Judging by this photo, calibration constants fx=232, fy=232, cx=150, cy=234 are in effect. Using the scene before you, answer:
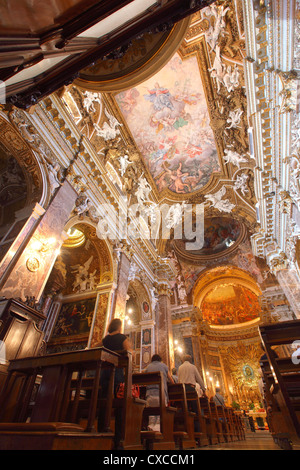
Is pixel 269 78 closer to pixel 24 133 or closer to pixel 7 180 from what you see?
pixel 24 133

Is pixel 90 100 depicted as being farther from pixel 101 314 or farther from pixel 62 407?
pixel 62 407

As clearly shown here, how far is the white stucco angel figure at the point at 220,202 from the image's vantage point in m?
13.1

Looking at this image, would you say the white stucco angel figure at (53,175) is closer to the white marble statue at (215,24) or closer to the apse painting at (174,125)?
the apse painting at (174,125)

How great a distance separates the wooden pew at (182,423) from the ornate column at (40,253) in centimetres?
325

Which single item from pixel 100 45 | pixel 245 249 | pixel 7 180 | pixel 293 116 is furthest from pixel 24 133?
pixel 245 249

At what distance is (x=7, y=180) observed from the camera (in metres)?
6.35

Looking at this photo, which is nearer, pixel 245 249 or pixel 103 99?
pixel 103 99

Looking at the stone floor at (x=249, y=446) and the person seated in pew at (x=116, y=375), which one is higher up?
the person seated in pew at (x=116, y=375)

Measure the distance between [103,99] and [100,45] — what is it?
270 inches

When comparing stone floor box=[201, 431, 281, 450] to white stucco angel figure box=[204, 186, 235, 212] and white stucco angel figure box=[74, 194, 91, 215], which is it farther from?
white stucco angel figure box=[204, 186, 235, 212]

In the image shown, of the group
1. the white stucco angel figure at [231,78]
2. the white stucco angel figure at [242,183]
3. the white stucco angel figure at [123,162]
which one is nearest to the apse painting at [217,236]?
the white stucco angel figure at [242,183]

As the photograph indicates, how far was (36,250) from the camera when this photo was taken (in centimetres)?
514

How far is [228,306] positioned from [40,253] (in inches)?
729

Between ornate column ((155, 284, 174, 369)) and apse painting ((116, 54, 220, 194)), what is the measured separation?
570 cm
